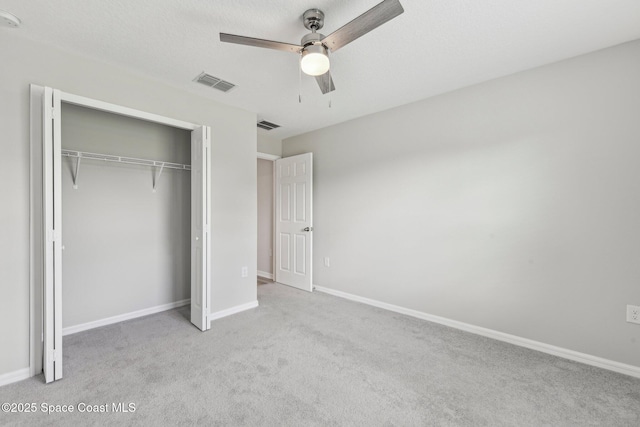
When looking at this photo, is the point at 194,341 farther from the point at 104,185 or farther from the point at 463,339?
the point at 463,339

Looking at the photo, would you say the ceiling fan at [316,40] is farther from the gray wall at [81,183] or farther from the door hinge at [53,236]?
the door hinge at [53,236]

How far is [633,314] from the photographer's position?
2.06 meters

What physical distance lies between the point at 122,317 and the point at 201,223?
1.40 meters

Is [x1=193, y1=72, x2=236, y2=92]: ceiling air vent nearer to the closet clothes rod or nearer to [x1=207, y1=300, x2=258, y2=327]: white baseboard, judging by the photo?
the closet clothes rod

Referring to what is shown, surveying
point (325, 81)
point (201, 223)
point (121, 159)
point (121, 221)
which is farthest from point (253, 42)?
point (121, 221)

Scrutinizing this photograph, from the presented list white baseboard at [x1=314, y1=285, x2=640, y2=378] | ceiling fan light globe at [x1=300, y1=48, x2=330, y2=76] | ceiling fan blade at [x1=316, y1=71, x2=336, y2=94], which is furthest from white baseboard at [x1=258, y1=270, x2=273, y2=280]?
ceiling fan light globe at [x1=300, y1=48, x2=330, y2=76]

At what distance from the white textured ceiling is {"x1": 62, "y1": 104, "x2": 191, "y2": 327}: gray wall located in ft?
2.65

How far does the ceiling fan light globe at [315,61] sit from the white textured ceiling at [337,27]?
0.30m

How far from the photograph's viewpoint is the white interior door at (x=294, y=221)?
4.17 m

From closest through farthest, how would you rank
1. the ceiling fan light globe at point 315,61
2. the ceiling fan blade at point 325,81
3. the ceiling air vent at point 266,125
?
the ceiling fan light globe at point 315,61, the ceiling fan blade at point 325,81, the ceiling air vent at point 266,125

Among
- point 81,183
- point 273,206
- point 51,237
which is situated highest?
point 81,183

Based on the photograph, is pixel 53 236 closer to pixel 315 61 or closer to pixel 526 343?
pixel 315 61

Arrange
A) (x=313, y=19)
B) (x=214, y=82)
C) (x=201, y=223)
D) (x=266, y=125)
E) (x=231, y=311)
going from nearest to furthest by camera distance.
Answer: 1. (x=313, y=19)
2. (x=214, y=82)
3. (x=201, y=223)
4. (x=231, y=311)
5. (x=266, y=125)

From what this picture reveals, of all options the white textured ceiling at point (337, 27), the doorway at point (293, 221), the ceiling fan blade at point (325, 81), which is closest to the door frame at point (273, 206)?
the doorway at point (293, 221)
